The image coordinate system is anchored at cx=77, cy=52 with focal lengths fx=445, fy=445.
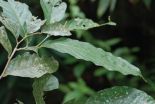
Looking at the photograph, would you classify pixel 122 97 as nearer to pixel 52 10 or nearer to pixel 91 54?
pixel 91 54

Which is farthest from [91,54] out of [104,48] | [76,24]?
[104,48]

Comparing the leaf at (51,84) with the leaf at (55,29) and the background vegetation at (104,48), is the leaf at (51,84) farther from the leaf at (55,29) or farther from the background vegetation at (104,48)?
the background vegetation at (104,48)

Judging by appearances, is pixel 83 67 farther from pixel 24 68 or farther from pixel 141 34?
pixel 24 68

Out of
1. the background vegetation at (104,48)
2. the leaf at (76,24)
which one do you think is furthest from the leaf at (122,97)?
the background vegetation at (104,48)

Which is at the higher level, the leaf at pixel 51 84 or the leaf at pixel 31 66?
the leaf at pixel 31 66

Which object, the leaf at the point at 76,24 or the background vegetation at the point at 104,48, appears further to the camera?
the background vegetation at the point at 104,48

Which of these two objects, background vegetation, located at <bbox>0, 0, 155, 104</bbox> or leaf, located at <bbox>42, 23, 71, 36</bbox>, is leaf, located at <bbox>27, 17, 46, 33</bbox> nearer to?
leaf, located at <bbox>42, 23, 71, 36</bbox>

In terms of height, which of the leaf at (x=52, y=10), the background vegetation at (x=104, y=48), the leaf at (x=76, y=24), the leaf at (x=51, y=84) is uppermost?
the leaf at (x=52, y=10)

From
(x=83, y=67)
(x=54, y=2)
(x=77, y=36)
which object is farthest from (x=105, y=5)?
(x=54, y=2)
